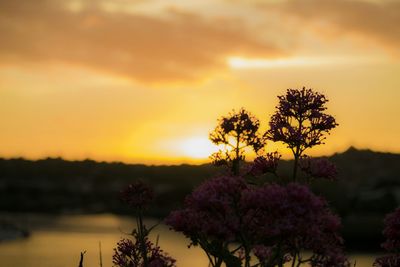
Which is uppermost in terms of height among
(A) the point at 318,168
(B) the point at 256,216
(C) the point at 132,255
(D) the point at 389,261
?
(A) the point at 318,168

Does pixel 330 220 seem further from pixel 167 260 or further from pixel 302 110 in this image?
pixel 167 260

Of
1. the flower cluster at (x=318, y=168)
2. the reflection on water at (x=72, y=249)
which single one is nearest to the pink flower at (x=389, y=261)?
the flower cluster at (x=318, y=168)

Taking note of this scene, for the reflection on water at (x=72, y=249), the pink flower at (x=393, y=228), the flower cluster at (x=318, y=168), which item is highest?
the flower cluster at (x=318, y=168)

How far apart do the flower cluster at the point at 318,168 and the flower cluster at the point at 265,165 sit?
1.26 ft

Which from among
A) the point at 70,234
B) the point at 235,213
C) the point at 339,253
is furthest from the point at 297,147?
the point at 70,234

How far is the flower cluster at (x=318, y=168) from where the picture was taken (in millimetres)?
9906

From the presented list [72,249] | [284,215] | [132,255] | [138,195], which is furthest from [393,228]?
[72,249]

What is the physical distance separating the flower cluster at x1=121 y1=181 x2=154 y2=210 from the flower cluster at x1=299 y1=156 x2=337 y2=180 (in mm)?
2587

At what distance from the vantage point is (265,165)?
32.7 feet

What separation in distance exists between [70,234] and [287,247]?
15861 cm

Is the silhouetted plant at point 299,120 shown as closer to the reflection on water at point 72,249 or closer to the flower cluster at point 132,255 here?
the flower cluster at point 132,255

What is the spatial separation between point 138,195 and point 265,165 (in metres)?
2.44

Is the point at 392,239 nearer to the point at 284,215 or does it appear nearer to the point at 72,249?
the point at 284,215

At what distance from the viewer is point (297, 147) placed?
33.0 feet
